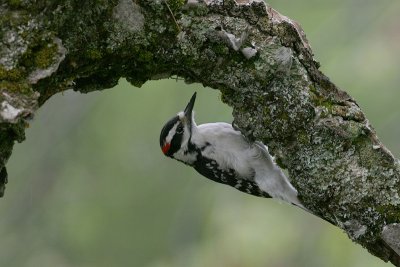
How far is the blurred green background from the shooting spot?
5.95m

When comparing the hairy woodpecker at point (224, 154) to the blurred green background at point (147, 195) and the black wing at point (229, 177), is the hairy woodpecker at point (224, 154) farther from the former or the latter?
the blurred green background at point (147, 195)

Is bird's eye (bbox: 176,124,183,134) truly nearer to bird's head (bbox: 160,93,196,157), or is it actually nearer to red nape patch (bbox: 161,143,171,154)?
bird's head (bbox: 160,93,196,157)

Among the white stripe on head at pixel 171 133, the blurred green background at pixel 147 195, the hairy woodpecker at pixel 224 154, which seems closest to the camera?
the hairy woodpecker at pixel 224 154

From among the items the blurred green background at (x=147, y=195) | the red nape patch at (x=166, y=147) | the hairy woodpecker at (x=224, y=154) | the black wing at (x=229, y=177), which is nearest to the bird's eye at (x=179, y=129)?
the hairy woodpecker at (x=224, y=154)

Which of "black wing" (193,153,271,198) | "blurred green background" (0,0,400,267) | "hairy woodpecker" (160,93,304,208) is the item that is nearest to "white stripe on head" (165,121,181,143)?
"hairy woodpecker" (160,93,304,208)

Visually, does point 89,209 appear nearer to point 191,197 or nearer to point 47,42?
point 191,197

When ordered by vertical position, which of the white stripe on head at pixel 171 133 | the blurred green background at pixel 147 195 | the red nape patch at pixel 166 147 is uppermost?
the white stripe on head at pixel 171 133

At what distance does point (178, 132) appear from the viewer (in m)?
4.95

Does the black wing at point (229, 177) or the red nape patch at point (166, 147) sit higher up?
the black wing at point (229, 177)

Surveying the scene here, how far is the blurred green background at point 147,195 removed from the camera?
5.95 meters

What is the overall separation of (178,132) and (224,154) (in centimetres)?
36

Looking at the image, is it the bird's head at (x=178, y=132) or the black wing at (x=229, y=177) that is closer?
the black wing at (x=229, y=177)

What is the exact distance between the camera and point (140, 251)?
7062 mm

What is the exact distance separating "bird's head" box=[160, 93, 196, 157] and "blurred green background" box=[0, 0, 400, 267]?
0.70 m
